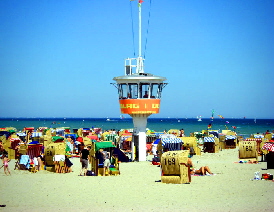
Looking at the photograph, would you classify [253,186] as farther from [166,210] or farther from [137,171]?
[137,171]

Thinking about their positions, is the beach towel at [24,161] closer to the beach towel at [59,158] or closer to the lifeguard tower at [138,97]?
the beach towel at [59,158]

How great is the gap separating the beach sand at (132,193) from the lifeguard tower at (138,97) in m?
8.01

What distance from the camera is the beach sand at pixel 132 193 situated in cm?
1247

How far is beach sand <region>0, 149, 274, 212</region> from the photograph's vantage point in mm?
12469

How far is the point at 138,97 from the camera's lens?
27.6 meters

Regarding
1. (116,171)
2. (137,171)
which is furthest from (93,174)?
(137,171)

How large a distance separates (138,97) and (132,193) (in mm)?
13443

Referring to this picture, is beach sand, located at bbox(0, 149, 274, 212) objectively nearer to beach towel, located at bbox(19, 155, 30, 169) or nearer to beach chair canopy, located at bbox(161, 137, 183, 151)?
beach towel, located at bbox(19, 155, 30, 169)

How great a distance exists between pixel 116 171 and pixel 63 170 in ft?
9.06

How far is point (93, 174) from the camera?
19594mm

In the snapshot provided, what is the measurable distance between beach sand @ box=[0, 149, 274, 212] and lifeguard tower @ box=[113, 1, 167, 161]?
8.01m

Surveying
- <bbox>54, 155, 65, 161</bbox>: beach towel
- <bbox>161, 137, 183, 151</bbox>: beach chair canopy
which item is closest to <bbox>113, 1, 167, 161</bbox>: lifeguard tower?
<bbox>161, 137, 183, 151</bbox>: beach chair canopy

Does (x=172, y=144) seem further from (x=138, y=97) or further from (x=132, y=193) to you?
Result: (x=132, y=193)

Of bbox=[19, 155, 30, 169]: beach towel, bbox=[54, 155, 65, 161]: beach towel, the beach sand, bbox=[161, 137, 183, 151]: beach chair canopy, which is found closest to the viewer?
the beach sand
